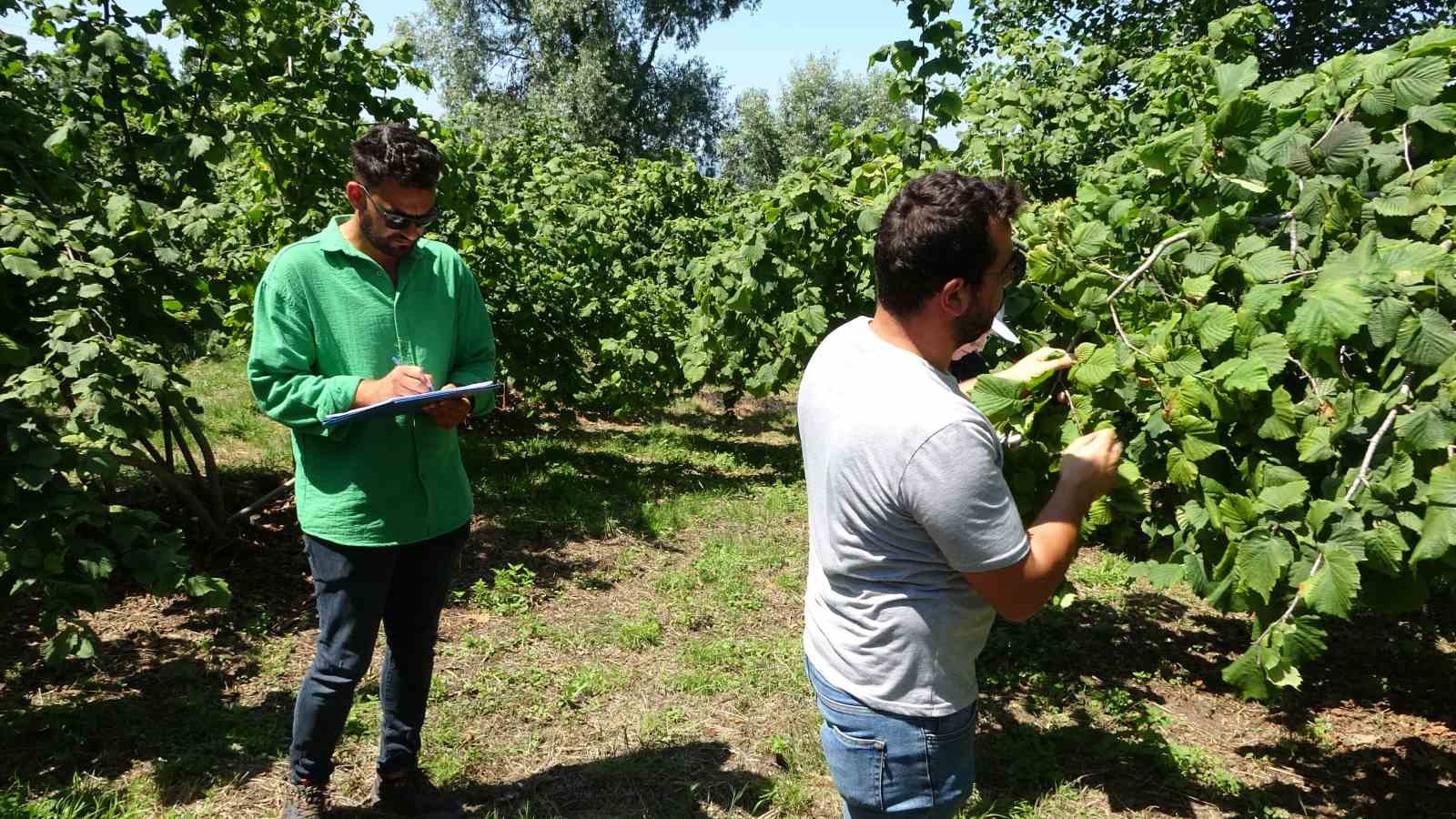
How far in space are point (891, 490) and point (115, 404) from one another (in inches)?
97.1

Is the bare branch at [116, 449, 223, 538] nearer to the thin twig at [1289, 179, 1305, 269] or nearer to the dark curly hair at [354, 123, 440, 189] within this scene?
the dark curly hair at [354, 123, 440, 189]

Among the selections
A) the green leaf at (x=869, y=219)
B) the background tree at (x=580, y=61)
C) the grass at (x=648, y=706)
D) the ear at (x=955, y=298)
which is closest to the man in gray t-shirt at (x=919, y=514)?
the ear at (x=955, y=298)

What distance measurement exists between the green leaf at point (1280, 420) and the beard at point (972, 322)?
78 cm

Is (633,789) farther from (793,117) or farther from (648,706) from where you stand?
(793,117)

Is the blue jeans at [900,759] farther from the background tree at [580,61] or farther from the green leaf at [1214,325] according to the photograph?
the background tree at [580,61]

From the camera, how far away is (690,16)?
2473cm

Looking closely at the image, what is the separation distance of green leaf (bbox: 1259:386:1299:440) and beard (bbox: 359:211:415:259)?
6.67ft

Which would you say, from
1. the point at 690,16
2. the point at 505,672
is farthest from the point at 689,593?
the point at 690,16

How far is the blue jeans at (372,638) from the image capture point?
250cm

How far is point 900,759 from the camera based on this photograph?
1634 millimetres

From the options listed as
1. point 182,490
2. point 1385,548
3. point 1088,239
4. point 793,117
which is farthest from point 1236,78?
point 793,117

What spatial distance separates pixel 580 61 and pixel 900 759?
24.6m

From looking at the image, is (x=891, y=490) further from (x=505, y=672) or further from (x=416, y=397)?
(x=505, y=672)

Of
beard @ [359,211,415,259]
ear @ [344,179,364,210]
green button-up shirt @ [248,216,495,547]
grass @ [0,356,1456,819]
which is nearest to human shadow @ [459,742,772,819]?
grass @ [0,356,1456,819]
